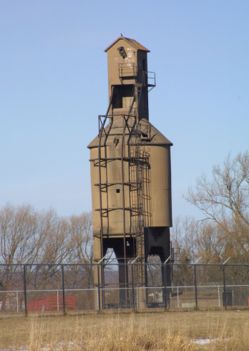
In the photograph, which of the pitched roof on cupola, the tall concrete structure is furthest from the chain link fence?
the pitched roof on cupola

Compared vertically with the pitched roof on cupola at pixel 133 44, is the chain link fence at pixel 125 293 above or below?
below

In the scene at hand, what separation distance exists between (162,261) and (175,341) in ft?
113

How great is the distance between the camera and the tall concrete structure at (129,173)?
49094 mm

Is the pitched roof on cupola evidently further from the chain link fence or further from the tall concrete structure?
the chain link fence

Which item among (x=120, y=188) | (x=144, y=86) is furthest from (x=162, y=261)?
(x=144, y=86)

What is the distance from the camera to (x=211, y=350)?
17156 millimetres

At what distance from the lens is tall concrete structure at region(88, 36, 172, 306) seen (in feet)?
161

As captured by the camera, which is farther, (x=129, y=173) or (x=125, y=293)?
(x=129, y=173)

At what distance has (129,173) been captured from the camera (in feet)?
162

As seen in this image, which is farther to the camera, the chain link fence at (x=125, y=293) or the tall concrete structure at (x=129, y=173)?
the tall concrete structure at (x=129, y=173)

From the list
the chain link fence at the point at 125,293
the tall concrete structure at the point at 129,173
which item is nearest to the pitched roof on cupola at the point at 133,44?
the tall concrete structure at the point at 129,173

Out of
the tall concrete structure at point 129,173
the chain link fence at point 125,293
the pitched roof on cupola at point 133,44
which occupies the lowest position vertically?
the chain link fence at point 125,293

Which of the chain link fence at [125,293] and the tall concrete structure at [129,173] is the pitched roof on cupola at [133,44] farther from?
the chain link fence at [125,293]

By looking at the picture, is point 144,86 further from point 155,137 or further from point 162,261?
point 162,261
